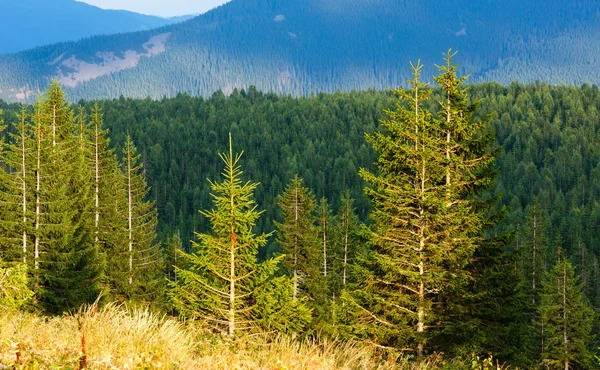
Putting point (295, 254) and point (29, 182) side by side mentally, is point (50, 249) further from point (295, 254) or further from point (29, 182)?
point (295, 254)

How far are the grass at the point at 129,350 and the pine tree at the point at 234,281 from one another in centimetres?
710

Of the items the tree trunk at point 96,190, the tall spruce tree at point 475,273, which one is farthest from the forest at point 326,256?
the tree trunk at point 96,190

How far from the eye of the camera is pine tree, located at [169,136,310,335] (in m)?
15.7

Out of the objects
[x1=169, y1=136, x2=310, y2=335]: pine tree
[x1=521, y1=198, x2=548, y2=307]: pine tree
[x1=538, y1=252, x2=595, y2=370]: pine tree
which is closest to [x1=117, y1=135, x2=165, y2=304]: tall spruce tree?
[x1=169, y1=136, x2=310, y2=335]: pine tree

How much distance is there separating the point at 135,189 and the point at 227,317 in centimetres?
2316

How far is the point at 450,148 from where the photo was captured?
689 inches

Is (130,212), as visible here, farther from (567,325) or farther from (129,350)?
(129,350)

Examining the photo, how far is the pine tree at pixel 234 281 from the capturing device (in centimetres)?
1573

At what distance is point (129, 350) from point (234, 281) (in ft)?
30.6

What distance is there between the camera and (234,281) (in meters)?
15.9

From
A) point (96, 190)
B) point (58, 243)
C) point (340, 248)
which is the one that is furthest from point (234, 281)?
point (340, 248)

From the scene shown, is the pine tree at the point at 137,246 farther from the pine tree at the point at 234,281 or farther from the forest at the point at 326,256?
the pine tree at the point at 234,281

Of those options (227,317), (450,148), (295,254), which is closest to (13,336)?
(227,317)

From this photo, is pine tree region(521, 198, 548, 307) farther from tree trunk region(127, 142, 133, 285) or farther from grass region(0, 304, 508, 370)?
grass region(0, 304, 508, 370)
